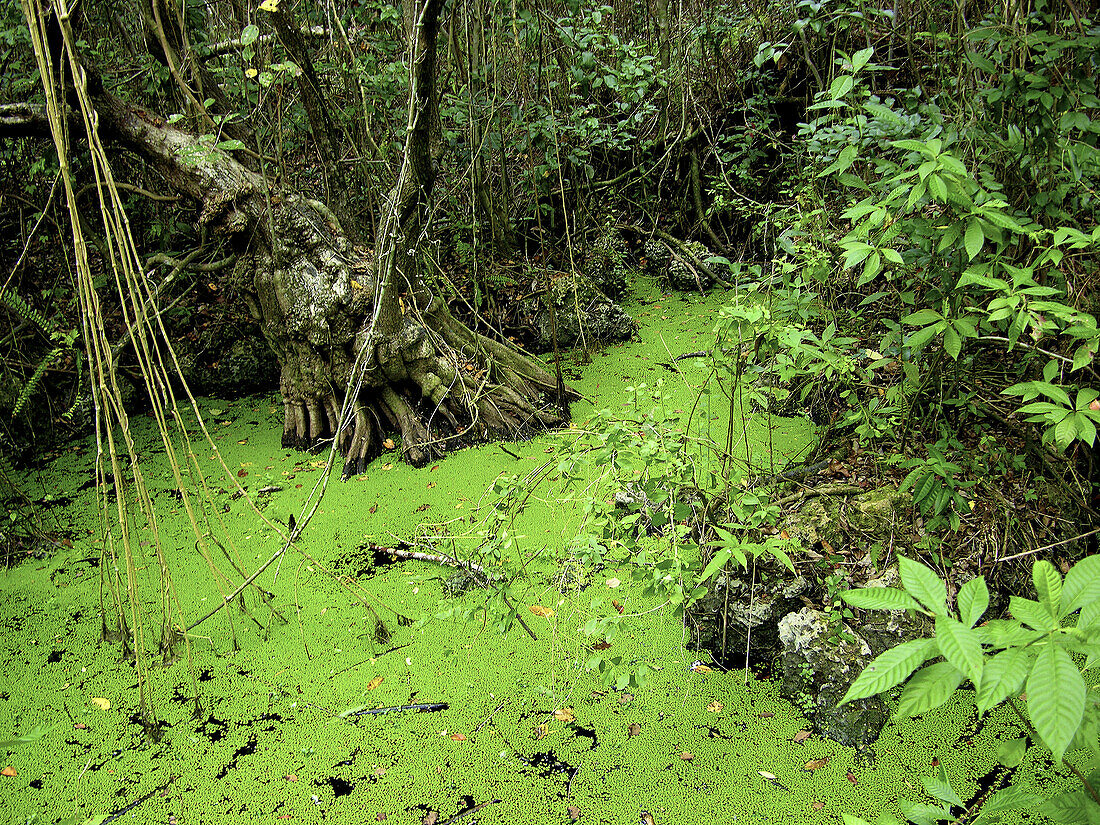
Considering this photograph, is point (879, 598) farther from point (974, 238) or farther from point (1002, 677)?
point (974, 238)

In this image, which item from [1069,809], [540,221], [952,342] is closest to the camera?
[1069,809]

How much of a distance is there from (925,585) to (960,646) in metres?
0.09

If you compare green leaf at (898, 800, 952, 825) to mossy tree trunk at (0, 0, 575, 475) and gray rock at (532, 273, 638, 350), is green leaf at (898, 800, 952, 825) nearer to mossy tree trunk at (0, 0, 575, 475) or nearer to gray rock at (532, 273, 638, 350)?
mossy tree trunk at (0, 0, 575, 475)

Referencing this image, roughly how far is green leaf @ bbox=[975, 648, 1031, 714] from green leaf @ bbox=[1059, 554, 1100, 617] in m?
0.07

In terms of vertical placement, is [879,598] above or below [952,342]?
below

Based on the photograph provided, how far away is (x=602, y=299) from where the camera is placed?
15.7ft

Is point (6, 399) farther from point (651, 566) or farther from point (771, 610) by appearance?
point (771, 610)

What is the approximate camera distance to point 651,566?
1.83m

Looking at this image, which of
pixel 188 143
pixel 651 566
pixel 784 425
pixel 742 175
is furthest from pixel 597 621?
pixel 742 175

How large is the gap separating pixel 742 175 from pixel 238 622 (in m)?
4.11

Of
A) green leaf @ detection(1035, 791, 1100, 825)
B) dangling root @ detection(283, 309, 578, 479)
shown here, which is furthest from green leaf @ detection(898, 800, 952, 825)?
dangling root @ detection(283, 309, 578, 479)

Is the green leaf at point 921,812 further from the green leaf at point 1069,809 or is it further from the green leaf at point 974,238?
the green leaf at point 974,238

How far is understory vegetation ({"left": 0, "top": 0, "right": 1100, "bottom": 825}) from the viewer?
1622 millimetres

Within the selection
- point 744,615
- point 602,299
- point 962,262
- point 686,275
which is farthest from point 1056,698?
point 686,275
